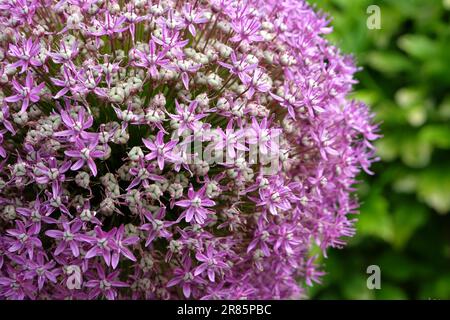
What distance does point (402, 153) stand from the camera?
2.68m

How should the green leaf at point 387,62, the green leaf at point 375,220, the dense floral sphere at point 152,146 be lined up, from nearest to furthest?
the dense floral sphere at point 152,146, the green leaf at point 375,220, the green leaf at point 387,62

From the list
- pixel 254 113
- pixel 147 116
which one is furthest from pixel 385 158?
pixel 147 116

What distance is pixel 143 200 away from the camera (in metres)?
1.06

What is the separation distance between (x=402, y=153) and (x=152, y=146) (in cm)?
192

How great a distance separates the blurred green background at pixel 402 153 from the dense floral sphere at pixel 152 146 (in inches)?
58.9

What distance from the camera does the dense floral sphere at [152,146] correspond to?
1.04 meters

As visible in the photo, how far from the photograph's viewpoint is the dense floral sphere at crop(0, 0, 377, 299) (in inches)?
40.9

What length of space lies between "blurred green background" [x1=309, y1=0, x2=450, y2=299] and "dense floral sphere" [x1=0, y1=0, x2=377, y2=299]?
1496 mm
